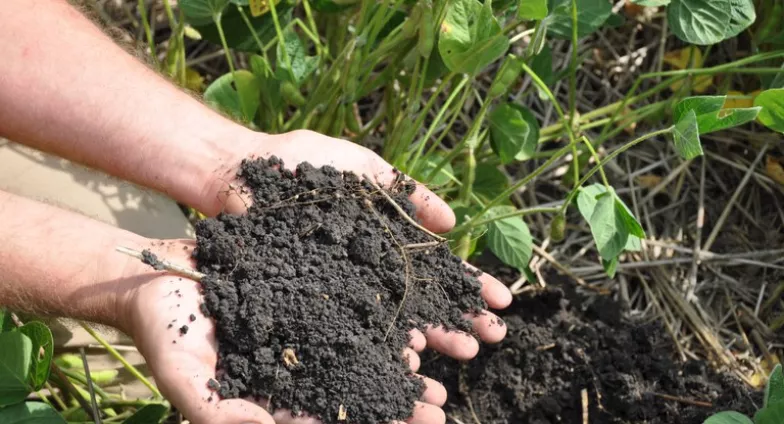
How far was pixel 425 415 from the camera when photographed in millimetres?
1111

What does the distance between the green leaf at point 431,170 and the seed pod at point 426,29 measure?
0.79 feet

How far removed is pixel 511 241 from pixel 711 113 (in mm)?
427

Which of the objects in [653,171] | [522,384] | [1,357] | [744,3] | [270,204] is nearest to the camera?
[1,357]

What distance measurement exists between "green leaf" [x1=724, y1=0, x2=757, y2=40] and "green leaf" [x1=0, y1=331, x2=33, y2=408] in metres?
1.20

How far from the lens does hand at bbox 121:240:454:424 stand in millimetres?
980

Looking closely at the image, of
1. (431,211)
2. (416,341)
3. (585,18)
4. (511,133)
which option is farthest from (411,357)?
(585,18)

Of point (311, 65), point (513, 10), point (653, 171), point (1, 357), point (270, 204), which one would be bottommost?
point (653, 171)

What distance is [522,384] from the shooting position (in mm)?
1447

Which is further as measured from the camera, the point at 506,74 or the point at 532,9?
the point at 506,74

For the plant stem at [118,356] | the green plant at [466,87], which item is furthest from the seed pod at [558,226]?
the plant stem at [118,356]

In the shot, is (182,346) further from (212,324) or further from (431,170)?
(431,170)

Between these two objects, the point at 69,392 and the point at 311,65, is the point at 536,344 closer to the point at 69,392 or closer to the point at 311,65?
the point at 311,65

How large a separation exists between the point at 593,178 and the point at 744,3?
562 millimetres

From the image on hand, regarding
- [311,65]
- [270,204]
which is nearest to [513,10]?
[311,65]
